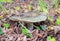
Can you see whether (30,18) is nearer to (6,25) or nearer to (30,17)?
(30,17)

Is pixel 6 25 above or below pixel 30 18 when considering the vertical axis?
below

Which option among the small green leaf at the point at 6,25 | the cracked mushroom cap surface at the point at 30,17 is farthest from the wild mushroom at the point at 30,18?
the small green leaf at the point at 6,25

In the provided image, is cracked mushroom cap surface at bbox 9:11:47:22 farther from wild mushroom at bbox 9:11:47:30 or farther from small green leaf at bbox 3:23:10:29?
small green leaf at bbox 3:23:10:29

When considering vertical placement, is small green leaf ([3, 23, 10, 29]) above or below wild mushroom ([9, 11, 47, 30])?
below

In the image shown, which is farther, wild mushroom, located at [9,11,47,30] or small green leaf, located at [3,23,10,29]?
small green leaf, located at [3,23,10,29]

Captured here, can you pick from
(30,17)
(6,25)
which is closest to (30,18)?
(30,17)

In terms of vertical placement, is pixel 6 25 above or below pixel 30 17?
below

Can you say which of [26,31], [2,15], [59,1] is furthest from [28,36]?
[59,1]

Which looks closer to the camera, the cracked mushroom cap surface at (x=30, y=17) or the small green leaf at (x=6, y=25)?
the cracked mushroom cap surface at (x=30, y=17)

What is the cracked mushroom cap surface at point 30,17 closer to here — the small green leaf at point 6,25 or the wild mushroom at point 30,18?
the wild mushroom at point 30,18

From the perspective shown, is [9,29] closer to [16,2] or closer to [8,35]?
[8,35]

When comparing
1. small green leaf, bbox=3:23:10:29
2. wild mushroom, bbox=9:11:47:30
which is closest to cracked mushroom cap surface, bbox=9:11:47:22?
wild mushroom, bbox=9:11:47:30
